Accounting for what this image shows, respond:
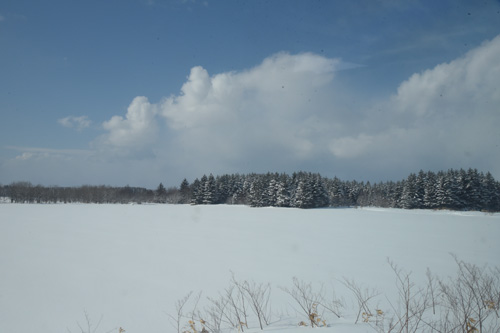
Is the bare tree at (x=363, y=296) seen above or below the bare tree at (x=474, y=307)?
below

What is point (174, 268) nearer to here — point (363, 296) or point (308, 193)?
point (363, 296)

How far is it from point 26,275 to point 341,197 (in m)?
58.2

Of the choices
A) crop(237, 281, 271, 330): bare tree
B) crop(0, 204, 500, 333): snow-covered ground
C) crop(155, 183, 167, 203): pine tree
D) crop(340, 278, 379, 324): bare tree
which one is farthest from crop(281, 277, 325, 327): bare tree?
crop(155, 183, 167, 203): pine tree

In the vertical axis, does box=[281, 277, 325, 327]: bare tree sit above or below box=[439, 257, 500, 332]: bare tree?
below

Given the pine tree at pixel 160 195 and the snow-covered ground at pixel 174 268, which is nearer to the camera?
the snow-covered ground at pixel 174 268

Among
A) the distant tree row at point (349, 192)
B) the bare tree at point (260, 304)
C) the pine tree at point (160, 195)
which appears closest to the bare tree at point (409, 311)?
the bare tree at point (260, 304)

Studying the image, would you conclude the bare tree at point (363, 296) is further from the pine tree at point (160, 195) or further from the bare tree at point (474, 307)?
the pine tree at point (160, 195)

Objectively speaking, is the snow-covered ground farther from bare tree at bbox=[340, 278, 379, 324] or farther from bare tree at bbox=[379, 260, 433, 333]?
bare tree at bbox=[379, 260, 433, 333]

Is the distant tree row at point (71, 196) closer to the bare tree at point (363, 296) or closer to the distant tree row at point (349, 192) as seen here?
the distant tree row at point (349, 192)

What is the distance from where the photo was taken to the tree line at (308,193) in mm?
40625

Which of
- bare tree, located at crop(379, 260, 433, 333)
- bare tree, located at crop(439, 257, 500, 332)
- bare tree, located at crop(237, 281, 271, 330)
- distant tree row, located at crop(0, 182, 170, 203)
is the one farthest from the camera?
distant tree row, located at crop(0, 182, 170, 203)

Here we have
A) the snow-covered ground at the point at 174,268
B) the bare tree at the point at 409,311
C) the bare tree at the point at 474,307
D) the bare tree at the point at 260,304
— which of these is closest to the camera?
the bare tree at the point at 409,311

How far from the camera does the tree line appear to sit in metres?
40.6

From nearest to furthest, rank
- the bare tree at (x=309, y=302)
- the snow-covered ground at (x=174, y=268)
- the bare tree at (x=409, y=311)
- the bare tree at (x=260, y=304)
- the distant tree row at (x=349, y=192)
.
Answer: the bare tree at (x=409, y=311) → the bare tree at (x=309, y=302) → the bare tree at (x=260, y=304) → the snow-covered ground at (x=174, y=268) → the distant tree row at (x=349, y=192)
